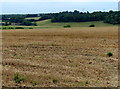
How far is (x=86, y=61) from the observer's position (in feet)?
56.1

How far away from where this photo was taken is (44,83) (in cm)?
1119

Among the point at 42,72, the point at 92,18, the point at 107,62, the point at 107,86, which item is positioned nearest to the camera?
the point at 107,86

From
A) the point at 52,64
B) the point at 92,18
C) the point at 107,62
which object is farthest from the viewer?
the point at 92,18

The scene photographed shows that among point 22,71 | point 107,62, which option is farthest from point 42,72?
point 107,62

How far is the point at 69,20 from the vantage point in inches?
4146

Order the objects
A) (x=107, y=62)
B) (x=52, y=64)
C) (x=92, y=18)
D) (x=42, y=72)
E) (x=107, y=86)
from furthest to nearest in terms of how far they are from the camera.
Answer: (x=92, y=18) → (x=107, y=62) → (x=52, y=64) → (x=42, y=72) → (x=107, y=86)

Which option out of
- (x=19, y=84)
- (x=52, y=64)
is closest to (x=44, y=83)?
(x=19, y=84)

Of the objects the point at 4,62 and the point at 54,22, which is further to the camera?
the point at 54,22

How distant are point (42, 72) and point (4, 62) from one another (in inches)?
143

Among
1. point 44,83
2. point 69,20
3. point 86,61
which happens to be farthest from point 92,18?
point 44,83

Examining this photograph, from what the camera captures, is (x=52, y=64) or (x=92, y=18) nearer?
(x=52, y=64)

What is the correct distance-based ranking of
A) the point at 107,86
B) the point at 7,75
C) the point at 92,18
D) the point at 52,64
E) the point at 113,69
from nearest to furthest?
1. the point at 107,86
2. the point at 7,75
3. the point at 113,69
4. the point at 52,64
5. the point at 92,18

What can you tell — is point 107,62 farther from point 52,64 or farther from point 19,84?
point 19,84

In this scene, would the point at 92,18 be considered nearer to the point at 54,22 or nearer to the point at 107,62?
the point at 54,22
